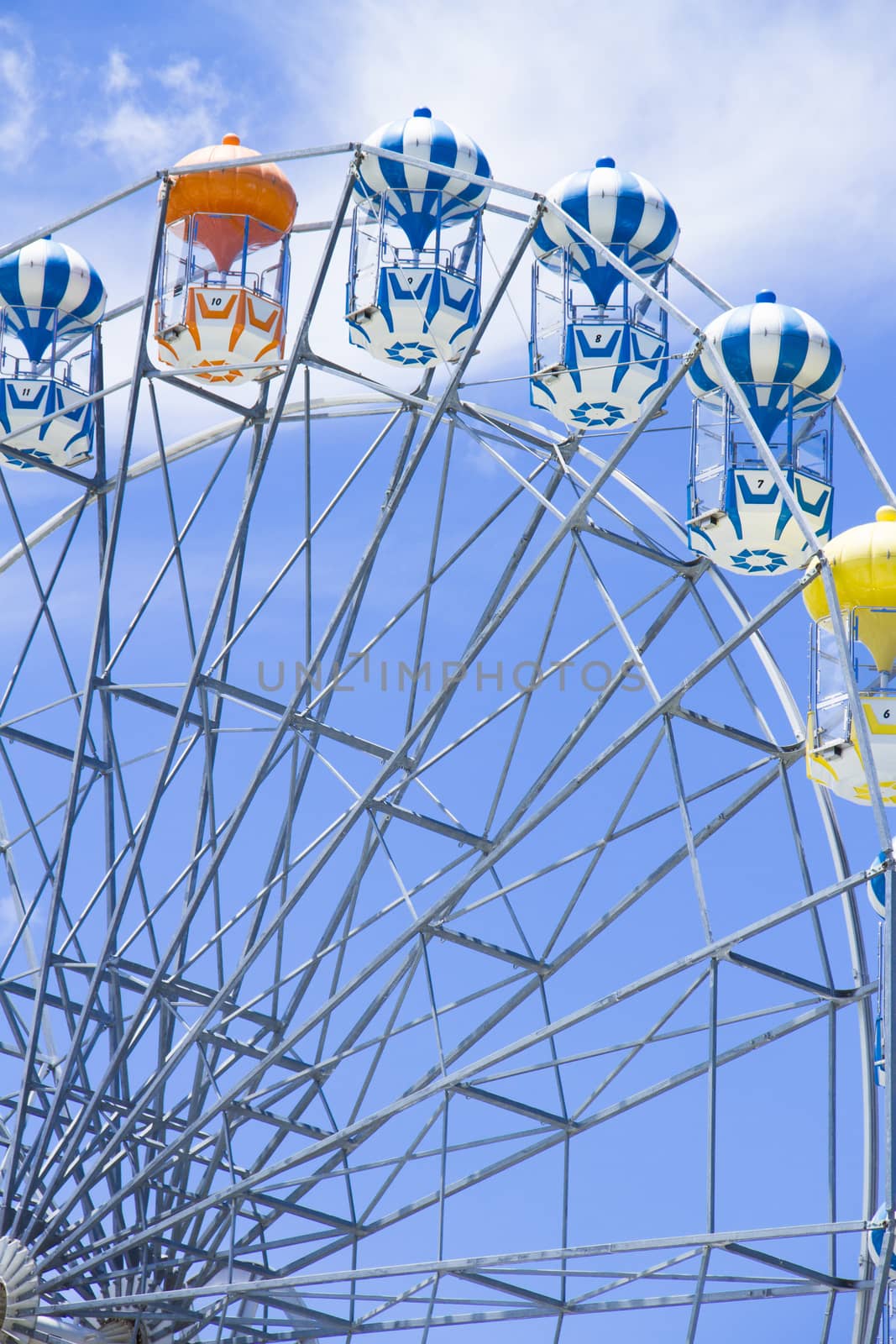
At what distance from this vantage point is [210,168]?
24312mm

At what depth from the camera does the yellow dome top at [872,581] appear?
21.7 meters

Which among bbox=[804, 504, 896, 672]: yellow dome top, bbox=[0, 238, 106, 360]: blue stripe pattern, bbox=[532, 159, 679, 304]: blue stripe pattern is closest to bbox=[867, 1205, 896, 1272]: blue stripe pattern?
bbox=[804, 504, 896, 672]: yellow dome top

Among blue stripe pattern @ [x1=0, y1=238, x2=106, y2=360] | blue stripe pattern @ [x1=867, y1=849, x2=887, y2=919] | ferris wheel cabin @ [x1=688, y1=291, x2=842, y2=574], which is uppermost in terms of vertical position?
blue stripe pattern @ [x1=0, y1=238, x2=106, y2=360]

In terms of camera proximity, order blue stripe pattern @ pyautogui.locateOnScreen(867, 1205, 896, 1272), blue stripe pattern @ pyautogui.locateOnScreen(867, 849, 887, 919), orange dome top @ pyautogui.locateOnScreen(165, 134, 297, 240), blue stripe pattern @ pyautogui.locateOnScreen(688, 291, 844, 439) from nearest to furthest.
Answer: blue stripe pattern @ pyautogui.locateOnScreen(867, 1205, 896, 1272)
blue stripe pattern @ pyautogui.locateOnScreen(688, 291, 844, 439)
blue stripe pattern @ pyautogui.locateOnScreen(867, 849, 887, 919)
orange dome top @ pyautogui.locateOnScreen(165, 134, 297, 240)

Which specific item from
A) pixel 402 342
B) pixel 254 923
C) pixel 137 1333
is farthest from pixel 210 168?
pixel 137 1333

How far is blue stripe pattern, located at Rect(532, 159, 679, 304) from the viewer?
77.7ft

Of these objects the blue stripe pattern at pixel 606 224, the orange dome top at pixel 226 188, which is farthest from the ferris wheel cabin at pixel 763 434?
the orange dome top at pixel 226 188

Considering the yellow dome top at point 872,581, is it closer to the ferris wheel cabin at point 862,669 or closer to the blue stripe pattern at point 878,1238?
the ferris wheel cabin at point 862,669

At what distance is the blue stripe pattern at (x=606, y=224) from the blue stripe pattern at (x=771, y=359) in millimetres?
1804

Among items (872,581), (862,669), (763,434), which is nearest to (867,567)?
(872,581)

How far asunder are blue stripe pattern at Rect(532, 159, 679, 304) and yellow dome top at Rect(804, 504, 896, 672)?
4.15 meters

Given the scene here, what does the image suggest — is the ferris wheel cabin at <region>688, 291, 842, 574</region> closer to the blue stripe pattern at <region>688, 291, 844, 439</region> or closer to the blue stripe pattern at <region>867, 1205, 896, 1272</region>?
the blue stripe pattern at <region>688, 291, 844, 439</region>

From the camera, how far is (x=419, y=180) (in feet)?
78.3

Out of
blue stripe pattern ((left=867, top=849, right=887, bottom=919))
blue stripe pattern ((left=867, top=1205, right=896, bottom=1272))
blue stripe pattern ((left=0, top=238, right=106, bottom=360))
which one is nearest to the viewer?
blue stripe pattern ((left=867, top=1205, right=896, bottom=1272))
